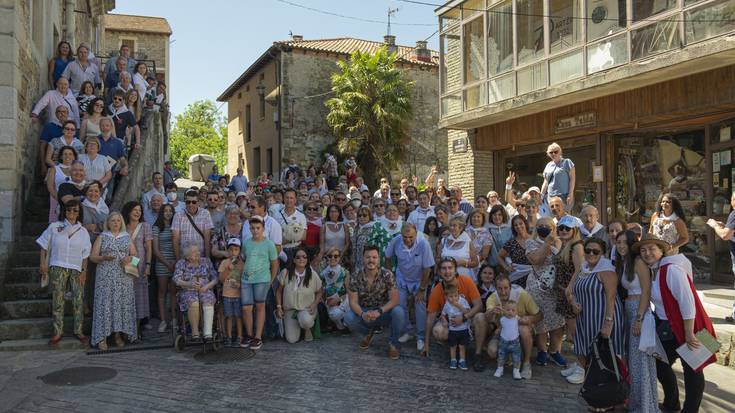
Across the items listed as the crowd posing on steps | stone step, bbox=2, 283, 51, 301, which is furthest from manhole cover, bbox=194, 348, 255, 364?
stone step, bbox=2, 283, 51, 301

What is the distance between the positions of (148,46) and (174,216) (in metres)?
34.2

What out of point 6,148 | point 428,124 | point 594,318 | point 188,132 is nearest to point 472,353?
point 594,318

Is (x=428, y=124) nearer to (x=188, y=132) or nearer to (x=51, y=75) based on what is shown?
(x=51, y=75)

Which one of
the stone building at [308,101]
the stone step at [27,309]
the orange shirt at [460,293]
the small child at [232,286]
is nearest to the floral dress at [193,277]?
the small child at [232,286]

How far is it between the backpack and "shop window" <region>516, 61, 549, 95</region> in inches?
315

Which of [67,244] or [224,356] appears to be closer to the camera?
[224,356]

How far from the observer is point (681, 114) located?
31.1 ft

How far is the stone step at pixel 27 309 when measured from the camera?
6.88 metres

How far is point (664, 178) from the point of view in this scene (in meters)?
10.2

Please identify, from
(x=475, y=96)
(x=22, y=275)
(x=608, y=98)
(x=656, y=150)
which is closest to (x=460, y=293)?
(x=22, y=275)

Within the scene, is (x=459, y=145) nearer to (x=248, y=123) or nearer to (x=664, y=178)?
(x=664, y=178)

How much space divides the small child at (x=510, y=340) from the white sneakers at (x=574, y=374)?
47 centimetres

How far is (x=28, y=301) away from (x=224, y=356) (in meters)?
2.88

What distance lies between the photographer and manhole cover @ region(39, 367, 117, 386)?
529 centimetres
